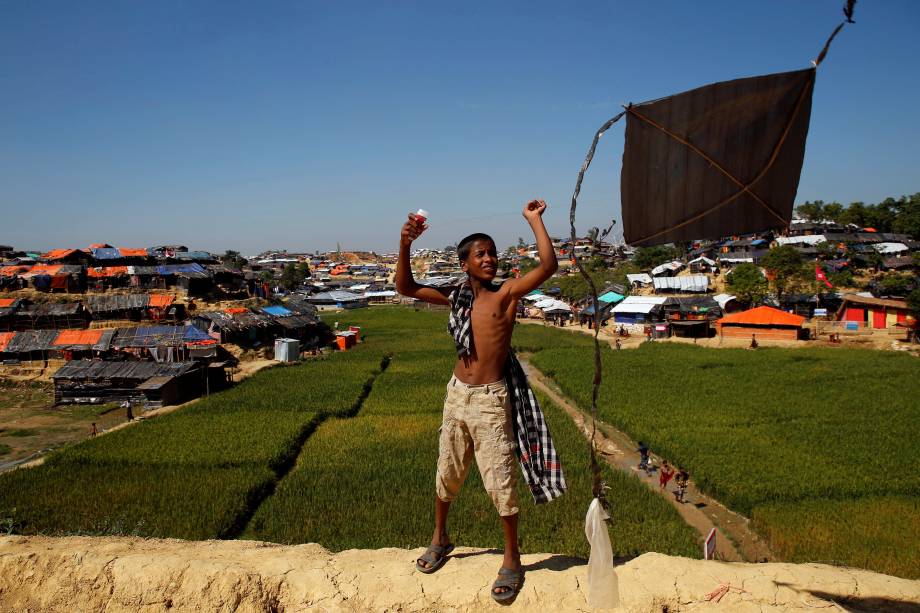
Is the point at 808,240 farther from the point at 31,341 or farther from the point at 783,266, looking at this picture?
the point at 31,341

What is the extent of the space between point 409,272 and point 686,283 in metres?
41.8

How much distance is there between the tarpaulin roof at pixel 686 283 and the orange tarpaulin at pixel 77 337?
36.1 meters

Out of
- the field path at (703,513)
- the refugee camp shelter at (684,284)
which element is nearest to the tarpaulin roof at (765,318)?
the refugee camp shelter at (684,284)

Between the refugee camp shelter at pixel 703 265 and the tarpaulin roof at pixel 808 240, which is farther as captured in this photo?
the refugee camp shelter at pixel 703 265

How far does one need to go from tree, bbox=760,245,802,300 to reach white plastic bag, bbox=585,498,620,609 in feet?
119

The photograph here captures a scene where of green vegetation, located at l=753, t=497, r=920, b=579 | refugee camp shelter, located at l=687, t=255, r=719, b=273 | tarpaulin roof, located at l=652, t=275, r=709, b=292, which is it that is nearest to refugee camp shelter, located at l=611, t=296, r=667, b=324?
tarpaulin roof, located at l=652, t=275, r=709, b=292

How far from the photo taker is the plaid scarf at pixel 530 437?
133 inches

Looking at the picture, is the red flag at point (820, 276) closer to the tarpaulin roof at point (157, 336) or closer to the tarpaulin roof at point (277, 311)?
the tarpaulin roof at point (277, 311)

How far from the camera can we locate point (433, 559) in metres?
3.53

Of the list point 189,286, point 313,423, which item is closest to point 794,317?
point 313,423

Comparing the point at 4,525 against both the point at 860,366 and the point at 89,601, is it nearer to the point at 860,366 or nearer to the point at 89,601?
the point at 89,601

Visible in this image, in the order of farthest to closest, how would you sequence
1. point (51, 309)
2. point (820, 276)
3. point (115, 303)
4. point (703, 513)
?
point (820, 276), point (115, 303), point (51, 309), point (703, 513)

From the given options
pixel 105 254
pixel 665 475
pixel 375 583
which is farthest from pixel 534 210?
pixel 105 254

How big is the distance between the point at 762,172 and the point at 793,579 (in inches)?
101
